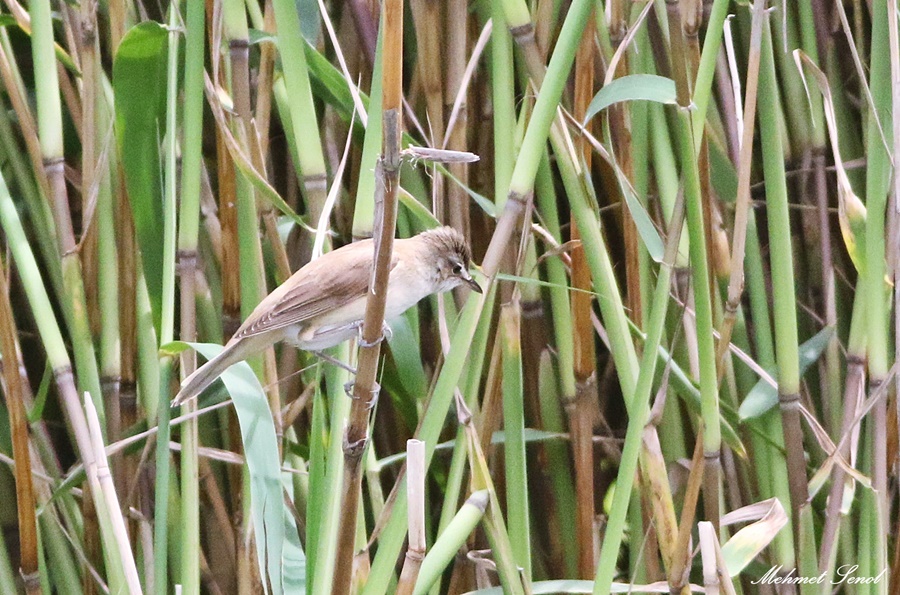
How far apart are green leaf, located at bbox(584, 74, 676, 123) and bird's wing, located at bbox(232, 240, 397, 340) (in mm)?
334

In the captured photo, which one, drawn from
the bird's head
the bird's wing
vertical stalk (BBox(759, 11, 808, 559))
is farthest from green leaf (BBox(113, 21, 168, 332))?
vertical stalk (BBox(759, 11, 808, 559))

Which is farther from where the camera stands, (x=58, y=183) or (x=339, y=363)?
(x=58, y=183)

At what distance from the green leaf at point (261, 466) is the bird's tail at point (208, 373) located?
16 mm

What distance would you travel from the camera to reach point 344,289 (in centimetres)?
128

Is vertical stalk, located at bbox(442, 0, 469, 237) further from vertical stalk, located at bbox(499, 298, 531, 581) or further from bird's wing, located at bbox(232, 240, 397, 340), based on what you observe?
vertical stalk, located at bbox(499, 298, 531, 581)

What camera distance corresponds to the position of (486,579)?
4.41 ft

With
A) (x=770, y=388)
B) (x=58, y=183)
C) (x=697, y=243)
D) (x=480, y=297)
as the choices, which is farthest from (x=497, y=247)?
(x=58, y=183)

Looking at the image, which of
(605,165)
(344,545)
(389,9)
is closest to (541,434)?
(605,165)

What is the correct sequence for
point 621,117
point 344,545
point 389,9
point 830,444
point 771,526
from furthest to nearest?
point 621,117
point 830,444
point 771,526
point 344,545
point 389,9

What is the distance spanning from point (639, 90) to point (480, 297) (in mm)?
309

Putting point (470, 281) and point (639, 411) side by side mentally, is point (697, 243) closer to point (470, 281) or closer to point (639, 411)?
point (639, 411)

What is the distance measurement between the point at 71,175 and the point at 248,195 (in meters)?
0.44

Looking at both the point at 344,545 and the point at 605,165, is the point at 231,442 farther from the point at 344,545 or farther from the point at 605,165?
the point at 605,165

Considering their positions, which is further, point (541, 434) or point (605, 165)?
point (605, 165)
